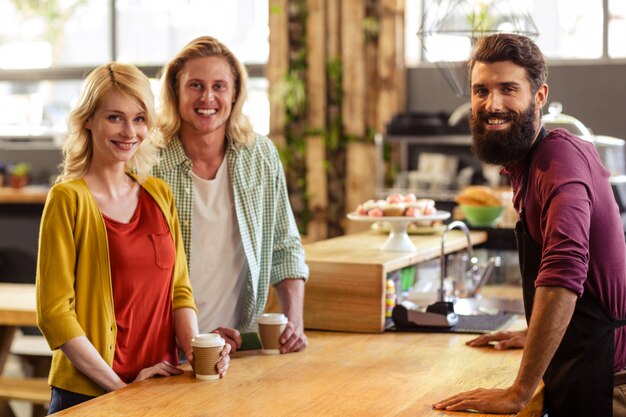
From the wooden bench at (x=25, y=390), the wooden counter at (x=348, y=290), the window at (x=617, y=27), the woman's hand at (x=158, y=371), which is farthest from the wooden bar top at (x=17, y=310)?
the window at (x=617, y=27)

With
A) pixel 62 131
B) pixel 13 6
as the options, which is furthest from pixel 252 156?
pixel 13 6

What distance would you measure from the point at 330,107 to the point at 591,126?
183 centimetres

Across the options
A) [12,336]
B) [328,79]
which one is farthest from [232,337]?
[328,79]

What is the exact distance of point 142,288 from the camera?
2.61 m

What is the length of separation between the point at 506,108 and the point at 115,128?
100cm

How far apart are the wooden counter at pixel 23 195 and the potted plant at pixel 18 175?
0.06m

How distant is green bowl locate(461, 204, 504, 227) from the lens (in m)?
4.62

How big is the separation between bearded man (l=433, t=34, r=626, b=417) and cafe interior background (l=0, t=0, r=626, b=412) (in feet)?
10.4

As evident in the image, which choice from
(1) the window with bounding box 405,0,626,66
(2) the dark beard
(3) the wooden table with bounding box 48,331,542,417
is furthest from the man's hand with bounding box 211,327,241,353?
(1) the window with bounding box 405,0,626,66

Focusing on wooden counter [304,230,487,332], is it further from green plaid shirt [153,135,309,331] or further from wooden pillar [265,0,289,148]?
wooden pillar [265,0,289,148]

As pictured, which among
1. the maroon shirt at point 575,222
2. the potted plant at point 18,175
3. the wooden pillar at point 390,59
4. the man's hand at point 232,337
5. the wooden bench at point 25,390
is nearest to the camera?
the maroon shirt at point 575,222

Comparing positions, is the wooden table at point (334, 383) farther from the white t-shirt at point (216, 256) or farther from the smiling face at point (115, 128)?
the smiling face at point (115, 128)

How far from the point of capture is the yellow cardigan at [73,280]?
2457 mm

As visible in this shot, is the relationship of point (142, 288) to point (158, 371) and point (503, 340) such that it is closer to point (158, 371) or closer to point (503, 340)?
point (158, 371)
